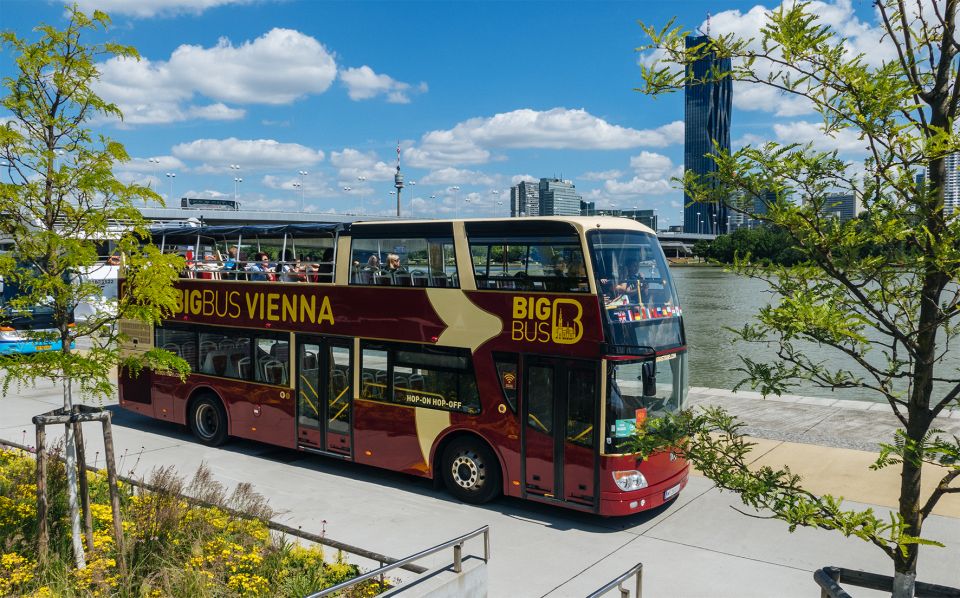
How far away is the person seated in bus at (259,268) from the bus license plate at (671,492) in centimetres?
Answer: 687

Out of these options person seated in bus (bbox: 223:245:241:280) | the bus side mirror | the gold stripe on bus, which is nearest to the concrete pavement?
the bus side mirror

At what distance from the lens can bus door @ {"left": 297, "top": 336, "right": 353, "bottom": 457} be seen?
11.4 m

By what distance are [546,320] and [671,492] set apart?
2688 mm

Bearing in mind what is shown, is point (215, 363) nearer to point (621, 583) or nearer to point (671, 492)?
point (671, 492)

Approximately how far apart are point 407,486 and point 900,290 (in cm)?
822

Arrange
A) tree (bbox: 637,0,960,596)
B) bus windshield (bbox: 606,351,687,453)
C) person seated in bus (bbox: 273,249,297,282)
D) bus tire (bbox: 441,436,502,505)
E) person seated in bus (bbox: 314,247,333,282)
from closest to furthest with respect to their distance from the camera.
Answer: tree (bbox: 637,0,960,596) < bus windshield (bbox: 606,351,687,453) < bus tire (bbox: 441,436,502,505) < person seated in bus (bbox: 314,247,333,282) < person seated in bus (bbox: 273,249,297,282)

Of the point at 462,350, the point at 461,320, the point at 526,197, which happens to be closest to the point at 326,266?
the point at 461,320

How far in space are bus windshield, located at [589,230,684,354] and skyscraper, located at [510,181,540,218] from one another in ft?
154

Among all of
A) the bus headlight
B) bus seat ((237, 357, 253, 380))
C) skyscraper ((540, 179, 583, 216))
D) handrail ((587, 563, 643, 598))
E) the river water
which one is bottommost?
the river water

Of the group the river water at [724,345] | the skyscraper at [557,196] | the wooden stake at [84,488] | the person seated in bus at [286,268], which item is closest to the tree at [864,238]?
the river water at [724,345]

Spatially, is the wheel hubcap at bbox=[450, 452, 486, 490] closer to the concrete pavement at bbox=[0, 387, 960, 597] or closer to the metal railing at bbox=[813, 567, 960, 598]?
the concrete pavement at bbox=[0, 387, 960, 597]

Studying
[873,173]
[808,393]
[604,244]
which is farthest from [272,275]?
[808,393]

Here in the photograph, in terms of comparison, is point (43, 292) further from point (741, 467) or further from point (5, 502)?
point (741, 467)

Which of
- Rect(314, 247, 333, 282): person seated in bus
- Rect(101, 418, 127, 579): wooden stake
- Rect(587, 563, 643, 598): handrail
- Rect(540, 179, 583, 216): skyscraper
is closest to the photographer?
Rect(587, 563, 643, 598): handrail
